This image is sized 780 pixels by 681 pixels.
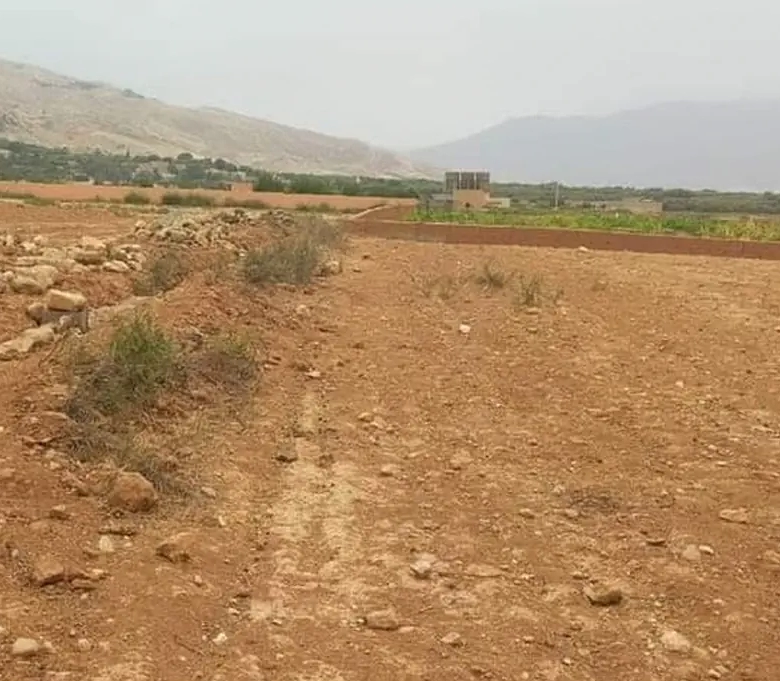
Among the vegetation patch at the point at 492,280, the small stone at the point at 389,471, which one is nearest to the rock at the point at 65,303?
the small stone at the point at 389,471

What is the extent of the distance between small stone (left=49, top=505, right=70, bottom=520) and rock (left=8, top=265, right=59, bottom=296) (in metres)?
6.56

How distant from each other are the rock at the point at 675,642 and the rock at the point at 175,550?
2.13m

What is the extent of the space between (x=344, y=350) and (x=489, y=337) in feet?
6.17

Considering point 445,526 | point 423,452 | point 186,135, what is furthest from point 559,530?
point 186,135

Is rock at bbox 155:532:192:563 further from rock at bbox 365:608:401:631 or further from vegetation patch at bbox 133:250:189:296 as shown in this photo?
vegetation patch at bbox 133:250:189:296

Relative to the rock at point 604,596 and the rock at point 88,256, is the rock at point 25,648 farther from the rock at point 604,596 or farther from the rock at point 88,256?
the rock at point 88,256

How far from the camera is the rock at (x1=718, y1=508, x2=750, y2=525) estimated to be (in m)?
6.34

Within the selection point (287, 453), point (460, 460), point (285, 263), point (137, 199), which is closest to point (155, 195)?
point (137, 199)

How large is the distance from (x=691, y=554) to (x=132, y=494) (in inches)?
111

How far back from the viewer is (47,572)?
4.86 metres

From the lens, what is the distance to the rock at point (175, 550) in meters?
5.25

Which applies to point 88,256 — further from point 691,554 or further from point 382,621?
point 382,621

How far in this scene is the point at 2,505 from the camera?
5469mm

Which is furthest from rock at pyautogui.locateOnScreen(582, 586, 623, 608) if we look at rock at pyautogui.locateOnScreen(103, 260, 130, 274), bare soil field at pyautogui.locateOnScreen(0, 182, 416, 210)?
bare soil field at pyautogui.locateOnScreen(0, 182, 416, 210)
